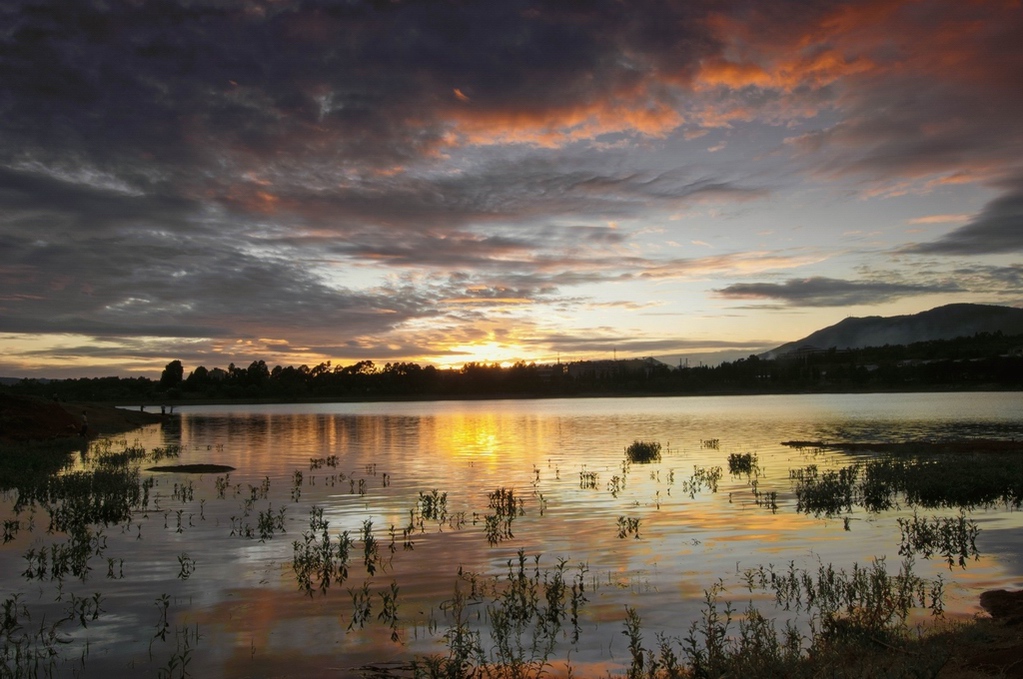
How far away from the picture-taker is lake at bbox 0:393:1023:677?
12.5 meters

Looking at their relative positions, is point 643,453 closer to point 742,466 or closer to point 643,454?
point 643,454

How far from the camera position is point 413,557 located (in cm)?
1925

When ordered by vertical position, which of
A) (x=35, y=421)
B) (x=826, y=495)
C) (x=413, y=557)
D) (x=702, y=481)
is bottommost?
(x=702, y=481)

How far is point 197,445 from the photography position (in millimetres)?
62562

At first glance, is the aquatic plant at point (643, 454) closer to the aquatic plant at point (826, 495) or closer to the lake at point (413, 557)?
the lake at point (413, 557)

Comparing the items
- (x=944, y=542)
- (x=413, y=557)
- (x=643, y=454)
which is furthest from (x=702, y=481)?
(x=413, y=557)

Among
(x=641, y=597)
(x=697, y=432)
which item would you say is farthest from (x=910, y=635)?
(x=697, y=432)

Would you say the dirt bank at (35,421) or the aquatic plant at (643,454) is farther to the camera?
the dirt bank at (35,421)

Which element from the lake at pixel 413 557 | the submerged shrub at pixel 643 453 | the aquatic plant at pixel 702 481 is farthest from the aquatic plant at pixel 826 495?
the submerged shrub at pixel 643 453

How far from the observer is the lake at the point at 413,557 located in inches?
494

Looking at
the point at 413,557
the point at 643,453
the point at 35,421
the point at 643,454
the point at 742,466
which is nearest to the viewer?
the point at 413,557

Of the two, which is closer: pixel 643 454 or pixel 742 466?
pixel 742 466

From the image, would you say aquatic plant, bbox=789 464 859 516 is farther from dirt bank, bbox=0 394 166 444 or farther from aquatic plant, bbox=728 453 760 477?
dirt bank, bbox=0 394 166 444

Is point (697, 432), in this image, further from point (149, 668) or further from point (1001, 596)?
point (149, 668)
